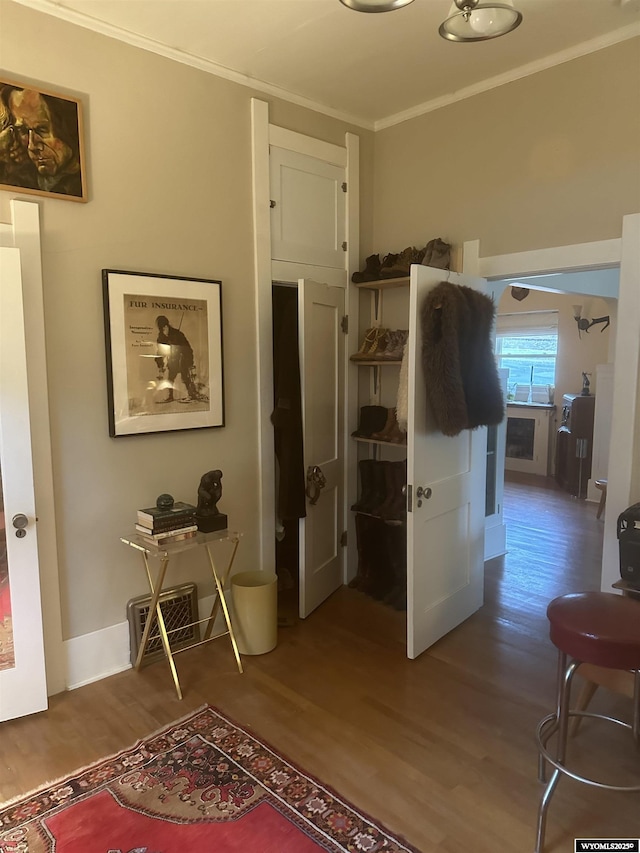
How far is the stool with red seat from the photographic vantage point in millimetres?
1801

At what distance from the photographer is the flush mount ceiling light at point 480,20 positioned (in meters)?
1.87

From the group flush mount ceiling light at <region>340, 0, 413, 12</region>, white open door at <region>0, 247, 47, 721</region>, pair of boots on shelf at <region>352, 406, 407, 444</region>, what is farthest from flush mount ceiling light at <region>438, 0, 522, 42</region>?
pair of boots on shelf at <region>352, 406, 407, 444</region>

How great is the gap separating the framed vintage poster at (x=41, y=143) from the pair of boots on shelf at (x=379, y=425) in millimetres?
2148

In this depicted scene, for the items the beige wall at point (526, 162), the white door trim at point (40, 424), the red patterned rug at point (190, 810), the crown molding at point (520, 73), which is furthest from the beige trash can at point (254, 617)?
the crown molding at point (520, 73)

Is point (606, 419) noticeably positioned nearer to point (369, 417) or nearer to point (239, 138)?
point (369, 417)

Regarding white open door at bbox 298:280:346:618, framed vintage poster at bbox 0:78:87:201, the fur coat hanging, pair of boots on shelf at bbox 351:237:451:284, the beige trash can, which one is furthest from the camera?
pair of boots on shelf at bbox 351:237:451:284

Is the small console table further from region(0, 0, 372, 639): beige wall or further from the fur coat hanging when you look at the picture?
the fur coat hanging

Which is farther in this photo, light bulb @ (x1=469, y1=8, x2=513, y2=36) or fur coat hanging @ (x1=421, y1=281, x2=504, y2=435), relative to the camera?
fur coat hanging @ (x1=421, y1=281, x2=504, y2=435)

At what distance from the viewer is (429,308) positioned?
2955 mm

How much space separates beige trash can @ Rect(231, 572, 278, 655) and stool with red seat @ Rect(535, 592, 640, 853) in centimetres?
152

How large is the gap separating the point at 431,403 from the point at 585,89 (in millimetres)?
1748

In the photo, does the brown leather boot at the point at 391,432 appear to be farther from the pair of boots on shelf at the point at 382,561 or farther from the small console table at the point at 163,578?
the small console table at the point at 163,578

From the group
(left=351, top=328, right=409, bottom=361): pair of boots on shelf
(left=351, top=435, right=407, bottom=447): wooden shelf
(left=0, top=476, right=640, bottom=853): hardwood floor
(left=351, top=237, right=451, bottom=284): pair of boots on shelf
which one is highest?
(left=351, top=237, right=451, bottom=284): pair of boots on shelf

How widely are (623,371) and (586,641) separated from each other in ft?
5.02
